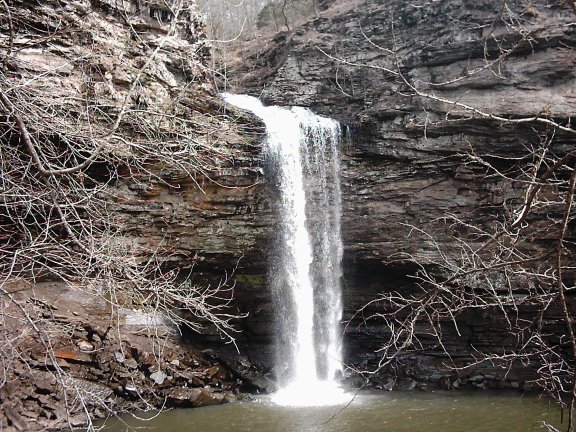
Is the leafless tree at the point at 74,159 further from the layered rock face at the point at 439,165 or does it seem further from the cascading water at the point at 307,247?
the layered rock face at the point at 439,165

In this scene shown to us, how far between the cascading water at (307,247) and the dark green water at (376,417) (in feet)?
7.56

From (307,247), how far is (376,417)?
5091 millimetres

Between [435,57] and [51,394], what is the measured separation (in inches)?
496

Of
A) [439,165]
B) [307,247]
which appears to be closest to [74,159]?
[307,247]

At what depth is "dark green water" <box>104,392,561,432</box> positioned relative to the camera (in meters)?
8.68

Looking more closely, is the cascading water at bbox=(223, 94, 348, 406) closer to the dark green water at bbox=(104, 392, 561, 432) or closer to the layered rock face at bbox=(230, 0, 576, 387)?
the layered rock face at bbox=(230, 0, 576, 387)

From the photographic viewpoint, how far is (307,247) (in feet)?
43.6

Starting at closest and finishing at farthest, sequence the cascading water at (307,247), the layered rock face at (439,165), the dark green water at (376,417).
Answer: the dark green water at (376,417), the layered rock face at (439,165), the cascading water at (307,247)

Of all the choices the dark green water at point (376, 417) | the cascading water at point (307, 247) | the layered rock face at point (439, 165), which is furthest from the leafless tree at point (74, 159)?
the layered rock face at point (439, 165)

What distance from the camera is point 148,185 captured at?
11.2m

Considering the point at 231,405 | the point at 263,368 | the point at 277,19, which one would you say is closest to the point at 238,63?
the point at 277,19

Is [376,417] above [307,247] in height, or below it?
below

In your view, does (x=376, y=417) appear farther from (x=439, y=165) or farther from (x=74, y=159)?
(x=74, y=159)

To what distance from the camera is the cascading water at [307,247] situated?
12.9 m
